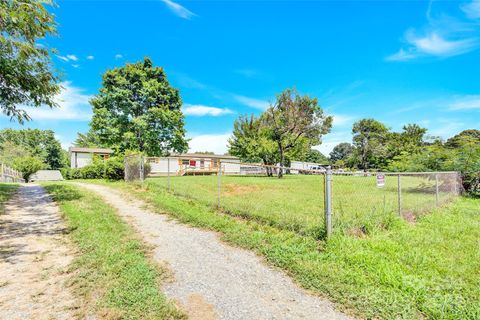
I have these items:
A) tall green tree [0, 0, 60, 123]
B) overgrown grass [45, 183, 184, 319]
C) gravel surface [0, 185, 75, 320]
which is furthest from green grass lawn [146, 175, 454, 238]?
tall green tree [0, 0, 60, 123]

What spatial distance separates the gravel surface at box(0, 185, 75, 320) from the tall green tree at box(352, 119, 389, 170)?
43960 mm

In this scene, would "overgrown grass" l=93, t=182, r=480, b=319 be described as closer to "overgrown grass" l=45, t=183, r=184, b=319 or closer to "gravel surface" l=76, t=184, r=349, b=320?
"gravel surface" l=76, t=184, r=349, b=320

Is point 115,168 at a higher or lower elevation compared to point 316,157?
lower

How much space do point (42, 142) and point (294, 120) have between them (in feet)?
152

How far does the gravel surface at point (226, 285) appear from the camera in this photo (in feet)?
8.76

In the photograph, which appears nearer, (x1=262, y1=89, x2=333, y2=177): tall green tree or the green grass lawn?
the green grass lawn

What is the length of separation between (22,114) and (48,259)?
8.49 metres

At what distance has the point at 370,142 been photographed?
41750 millimetres

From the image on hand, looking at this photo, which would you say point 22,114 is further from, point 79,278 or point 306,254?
point 306,254

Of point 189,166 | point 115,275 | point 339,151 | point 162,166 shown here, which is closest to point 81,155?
point 162,166

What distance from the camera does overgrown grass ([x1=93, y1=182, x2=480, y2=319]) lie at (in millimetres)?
2746

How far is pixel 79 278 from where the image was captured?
10.9 feet

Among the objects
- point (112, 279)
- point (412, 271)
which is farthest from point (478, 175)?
point (112, 279)

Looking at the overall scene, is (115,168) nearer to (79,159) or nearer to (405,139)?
(79,159)
